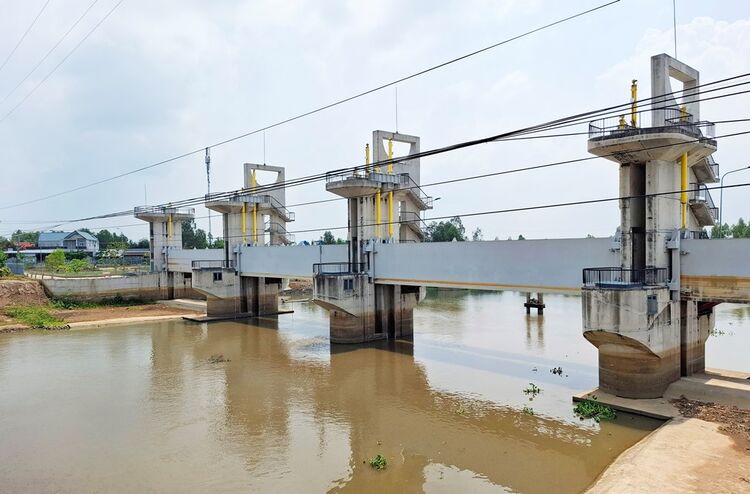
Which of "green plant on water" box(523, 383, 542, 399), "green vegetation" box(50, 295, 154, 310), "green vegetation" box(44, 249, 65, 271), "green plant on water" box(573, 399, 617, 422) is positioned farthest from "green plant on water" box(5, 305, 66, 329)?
"green plant on water" box(573, 399, 617, 422)

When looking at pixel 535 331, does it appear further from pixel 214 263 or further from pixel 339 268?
pixel 214 263

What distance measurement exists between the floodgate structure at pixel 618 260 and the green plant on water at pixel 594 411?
0.96m

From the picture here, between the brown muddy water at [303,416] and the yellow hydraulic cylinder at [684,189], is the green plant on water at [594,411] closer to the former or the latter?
the brown muddy water at [303,416]

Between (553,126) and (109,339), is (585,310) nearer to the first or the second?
(553,126)

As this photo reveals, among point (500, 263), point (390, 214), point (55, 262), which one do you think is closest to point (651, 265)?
point (500, 263)

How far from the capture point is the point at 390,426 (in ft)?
45.6

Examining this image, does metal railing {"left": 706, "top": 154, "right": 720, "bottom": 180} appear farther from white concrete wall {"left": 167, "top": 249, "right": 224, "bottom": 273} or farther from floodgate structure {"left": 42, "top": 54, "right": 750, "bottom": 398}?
white concrete wall {"left": 167, "top": 249, "right": 224, "bottom": 273}

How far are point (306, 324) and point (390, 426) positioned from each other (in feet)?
64.0

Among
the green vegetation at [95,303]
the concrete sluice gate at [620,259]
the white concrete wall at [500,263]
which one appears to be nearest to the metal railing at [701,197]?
the concrete sluice gate at [620,259]

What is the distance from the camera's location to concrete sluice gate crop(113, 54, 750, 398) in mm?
14180

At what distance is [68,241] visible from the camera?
97000mm

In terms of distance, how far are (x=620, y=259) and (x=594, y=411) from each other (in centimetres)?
484

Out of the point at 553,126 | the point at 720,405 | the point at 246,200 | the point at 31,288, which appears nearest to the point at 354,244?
the point at 246,200

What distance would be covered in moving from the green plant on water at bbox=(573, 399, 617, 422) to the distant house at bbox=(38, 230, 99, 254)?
3903 inches
